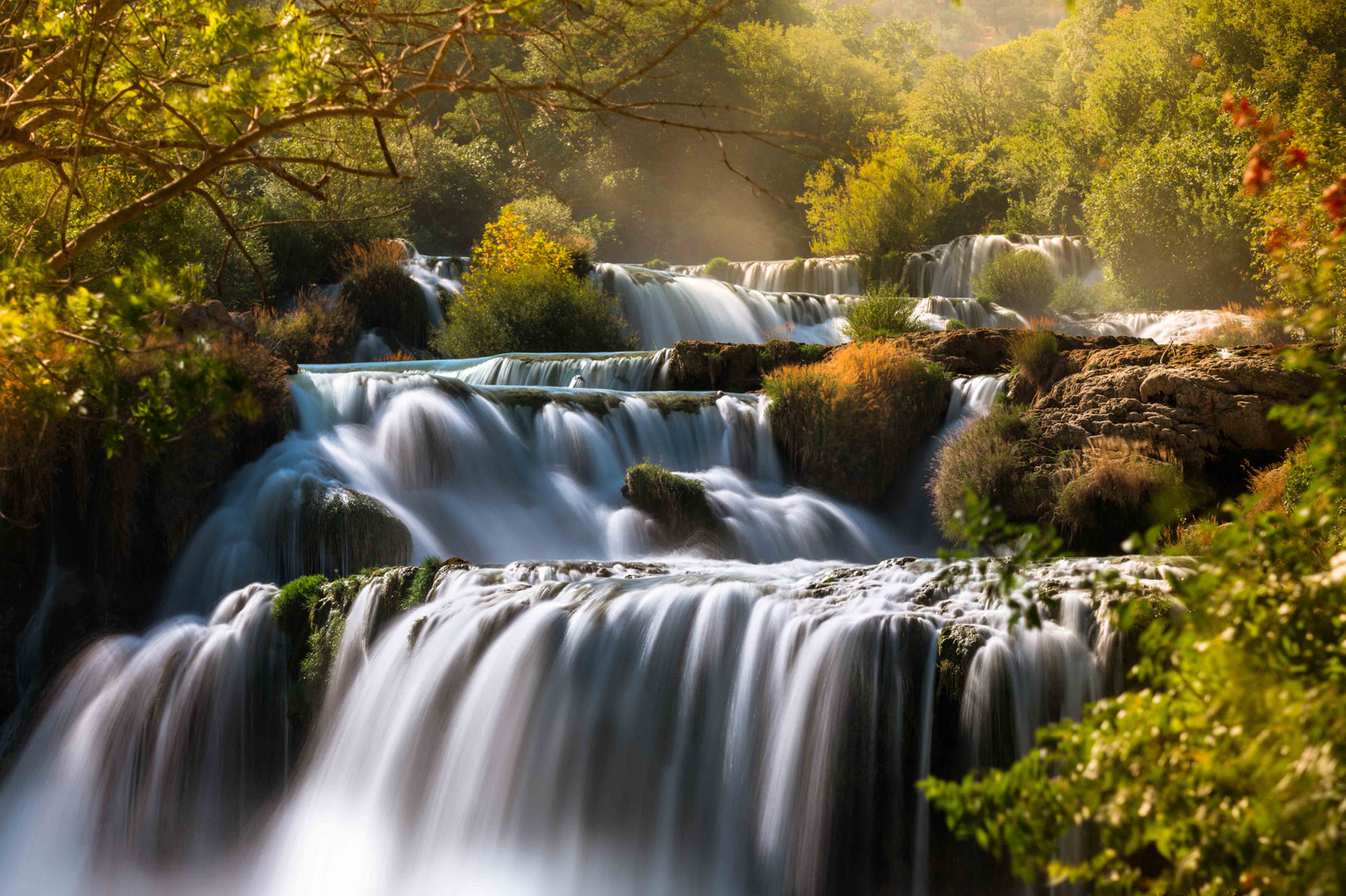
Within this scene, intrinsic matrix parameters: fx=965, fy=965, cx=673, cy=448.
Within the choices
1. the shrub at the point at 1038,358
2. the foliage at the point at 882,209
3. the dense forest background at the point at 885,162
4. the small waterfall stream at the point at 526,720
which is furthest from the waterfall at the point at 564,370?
the foliage at the point at 882,209

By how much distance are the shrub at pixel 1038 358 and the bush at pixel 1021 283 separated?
538 inches

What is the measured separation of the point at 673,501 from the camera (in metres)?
10.4

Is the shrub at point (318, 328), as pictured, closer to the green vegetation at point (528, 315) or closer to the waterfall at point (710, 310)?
the green vegetation at point (528, 315)

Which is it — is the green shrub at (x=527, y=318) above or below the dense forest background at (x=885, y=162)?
below

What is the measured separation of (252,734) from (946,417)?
28.2ft

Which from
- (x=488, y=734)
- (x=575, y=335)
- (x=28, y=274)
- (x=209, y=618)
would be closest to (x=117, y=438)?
(x=28, y=274)

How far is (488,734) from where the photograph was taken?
603 cm

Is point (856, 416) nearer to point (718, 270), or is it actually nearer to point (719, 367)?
point (719, 367)

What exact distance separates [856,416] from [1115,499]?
335cm

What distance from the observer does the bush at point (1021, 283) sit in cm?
2477

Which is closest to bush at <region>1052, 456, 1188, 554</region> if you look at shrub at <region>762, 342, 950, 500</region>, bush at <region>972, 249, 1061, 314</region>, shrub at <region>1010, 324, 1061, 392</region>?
shrub at <region>1010, 324, 1061, 392</region>

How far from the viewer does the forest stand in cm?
224

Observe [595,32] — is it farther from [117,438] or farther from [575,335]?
[575,335]

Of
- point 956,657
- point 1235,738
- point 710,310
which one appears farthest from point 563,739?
point 710,310
